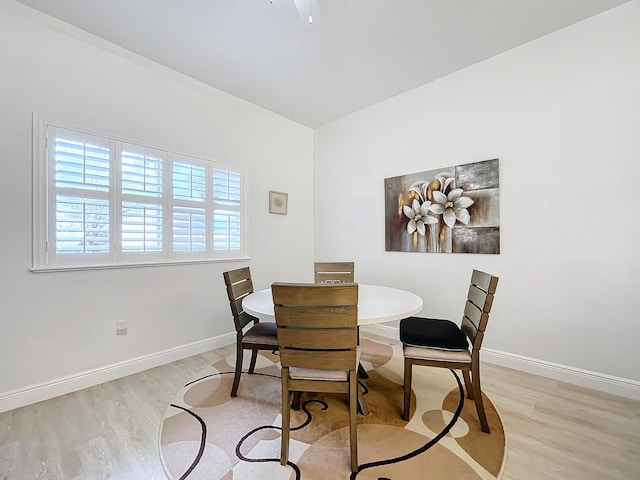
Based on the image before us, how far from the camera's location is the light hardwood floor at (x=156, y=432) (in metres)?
1.41

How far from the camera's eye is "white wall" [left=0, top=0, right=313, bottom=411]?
6.47 ft

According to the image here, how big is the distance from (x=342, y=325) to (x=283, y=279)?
251cm

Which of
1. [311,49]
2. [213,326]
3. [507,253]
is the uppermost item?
[311,49]

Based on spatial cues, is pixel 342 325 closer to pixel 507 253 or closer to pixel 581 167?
pixel 507 253

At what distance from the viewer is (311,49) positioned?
2.45 m

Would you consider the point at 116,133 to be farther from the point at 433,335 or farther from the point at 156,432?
the point at 433,335

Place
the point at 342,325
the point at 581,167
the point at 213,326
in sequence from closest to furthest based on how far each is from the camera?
the point at 342,325
the point at 581,167
the point at 213,326

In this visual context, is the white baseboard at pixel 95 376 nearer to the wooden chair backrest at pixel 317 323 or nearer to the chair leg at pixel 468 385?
the wooden chair backrest at pixel 317 323

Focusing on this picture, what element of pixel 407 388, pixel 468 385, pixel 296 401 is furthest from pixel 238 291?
pixel 468 385

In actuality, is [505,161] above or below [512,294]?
above

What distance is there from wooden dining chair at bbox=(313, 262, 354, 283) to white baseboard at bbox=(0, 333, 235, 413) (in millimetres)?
1385

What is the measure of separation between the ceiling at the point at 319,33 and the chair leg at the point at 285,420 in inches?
83.7

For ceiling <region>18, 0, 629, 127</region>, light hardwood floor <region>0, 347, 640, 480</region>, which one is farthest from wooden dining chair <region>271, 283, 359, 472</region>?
ceiling <region>18, 0, 629, 127</region>

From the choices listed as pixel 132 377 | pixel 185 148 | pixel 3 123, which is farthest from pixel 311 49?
pixel 132 377
